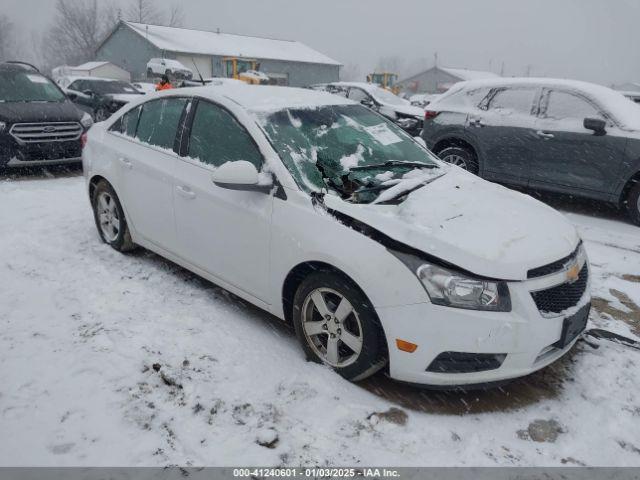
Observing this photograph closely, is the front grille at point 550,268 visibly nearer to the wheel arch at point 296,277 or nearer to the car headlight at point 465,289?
the car headlight at point 465,289

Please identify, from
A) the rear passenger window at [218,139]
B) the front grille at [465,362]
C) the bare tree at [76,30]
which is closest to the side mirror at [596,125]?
the front grille at [465,362]

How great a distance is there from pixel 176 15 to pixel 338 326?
7543 cm

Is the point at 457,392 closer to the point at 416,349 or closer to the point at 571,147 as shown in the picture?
the point at 416,349

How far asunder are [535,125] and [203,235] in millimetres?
5143

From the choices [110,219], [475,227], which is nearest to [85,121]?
[110,219]

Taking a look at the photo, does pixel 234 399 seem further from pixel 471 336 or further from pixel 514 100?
pixel 514 100

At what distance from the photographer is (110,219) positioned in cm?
459

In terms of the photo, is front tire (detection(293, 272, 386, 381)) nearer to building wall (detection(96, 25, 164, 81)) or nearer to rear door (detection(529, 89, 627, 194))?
rear door (detection(529, 89, 627, 194))

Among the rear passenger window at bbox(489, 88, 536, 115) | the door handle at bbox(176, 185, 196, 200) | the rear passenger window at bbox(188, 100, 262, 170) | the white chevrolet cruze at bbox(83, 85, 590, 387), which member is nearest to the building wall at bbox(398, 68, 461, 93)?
the rear passenger window at bbox(489, 88, 536, 115)

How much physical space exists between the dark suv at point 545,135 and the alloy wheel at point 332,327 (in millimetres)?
4824

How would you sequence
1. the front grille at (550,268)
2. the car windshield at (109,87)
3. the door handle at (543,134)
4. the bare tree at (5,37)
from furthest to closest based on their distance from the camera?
the bare tree at (5,37)
the car windshield at (109,87)
the door handle at (543,134)
the front grille at (550,268)

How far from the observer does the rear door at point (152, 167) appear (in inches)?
147

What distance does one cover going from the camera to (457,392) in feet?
9.29

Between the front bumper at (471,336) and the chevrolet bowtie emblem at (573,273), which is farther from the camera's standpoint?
the chevrolet bowtie emblem at (573,273)
